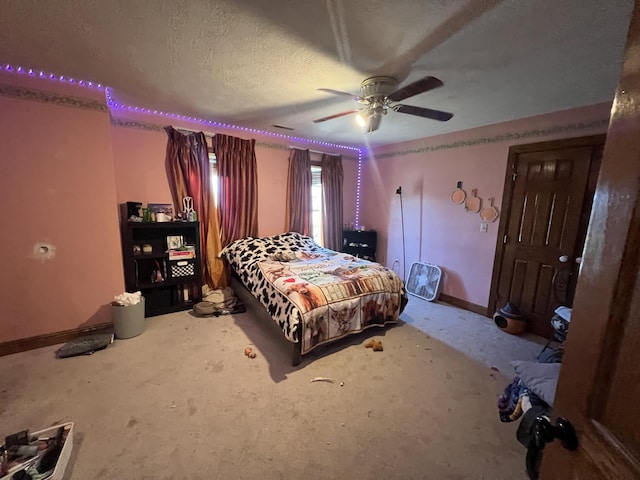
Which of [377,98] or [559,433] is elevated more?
[377,98]

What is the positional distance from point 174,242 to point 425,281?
3.64 meters

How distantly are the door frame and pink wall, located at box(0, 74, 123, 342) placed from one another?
4423 millimetres

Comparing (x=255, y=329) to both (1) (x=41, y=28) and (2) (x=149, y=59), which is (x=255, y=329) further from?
(1) (x=41, y=28)

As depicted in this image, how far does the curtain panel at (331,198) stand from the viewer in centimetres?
469

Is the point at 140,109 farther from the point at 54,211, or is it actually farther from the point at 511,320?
the point at 511,320

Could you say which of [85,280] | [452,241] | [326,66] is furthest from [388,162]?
[85,280]

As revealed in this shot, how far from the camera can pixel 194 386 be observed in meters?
2.05

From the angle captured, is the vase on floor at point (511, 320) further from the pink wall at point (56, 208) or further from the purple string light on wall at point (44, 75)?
the purple string light on wall at point (44, 75)

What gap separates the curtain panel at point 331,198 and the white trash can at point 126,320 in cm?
301

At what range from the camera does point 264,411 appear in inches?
72.3

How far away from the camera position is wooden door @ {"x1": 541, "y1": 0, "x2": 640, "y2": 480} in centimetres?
48

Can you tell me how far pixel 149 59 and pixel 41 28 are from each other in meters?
0.57

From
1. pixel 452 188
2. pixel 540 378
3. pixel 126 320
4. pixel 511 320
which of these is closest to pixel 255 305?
pixel 126 320

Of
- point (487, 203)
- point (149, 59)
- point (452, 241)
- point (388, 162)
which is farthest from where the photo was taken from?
point (388, 162)
